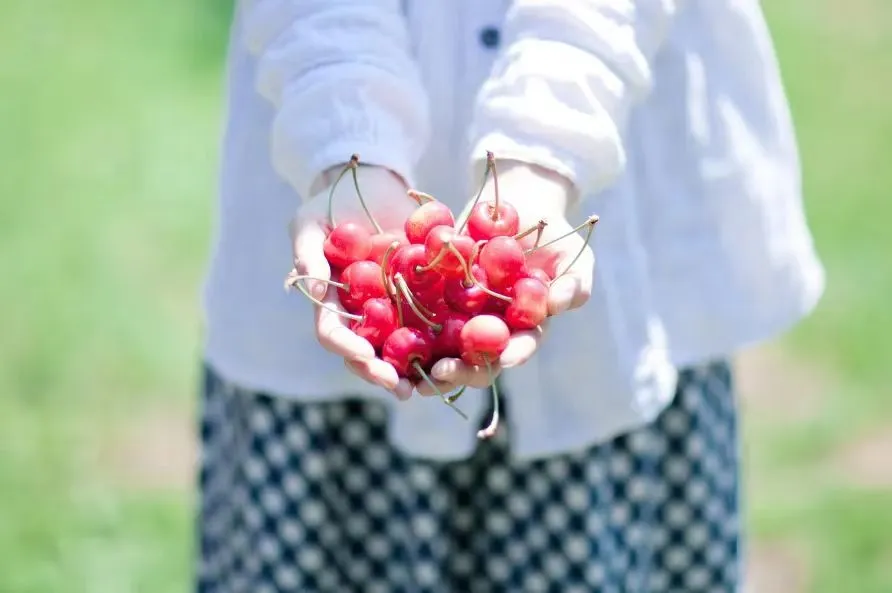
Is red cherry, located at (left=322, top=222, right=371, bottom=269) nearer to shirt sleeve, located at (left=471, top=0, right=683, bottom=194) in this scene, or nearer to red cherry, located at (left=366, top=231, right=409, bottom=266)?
red cherry, located at (left=366, top=231, right=409, bottom=266)

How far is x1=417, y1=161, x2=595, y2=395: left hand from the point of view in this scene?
0.82 meters

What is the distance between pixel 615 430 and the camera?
1080 mm

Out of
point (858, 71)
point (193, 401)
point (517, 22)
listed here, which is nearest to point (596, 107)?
point (517, 22)

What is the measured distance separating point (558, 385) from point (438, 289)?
274mm

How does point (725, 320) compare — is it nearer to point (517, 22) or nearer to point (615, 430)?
point (615, 430)

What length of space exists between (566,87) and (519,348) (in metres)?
0.22

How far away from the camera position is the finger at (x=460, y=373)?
2.67ft

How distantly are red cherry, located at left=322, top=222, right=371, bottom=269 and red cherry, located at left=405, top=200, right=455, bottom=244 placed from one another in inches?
1.4

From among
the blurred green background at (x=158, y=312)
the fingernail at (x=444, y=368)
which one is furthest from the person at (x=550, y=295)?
the blurred green background at (x=158, y=312)

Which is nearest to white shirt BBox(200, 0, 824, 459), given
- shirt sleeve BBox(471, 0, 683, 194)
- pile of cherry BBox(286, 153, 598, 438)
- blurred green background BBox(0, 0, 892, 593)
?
shirt sleeve BBox(471, 0, 683, 194)

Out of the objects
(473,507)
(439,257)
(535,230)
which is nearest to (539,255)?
(535,230)

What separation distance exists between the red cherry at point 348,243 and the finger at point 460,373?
0.32 ft

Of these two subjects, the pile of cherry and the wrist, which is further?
the wrist

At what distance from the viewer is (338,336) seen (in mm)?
826
